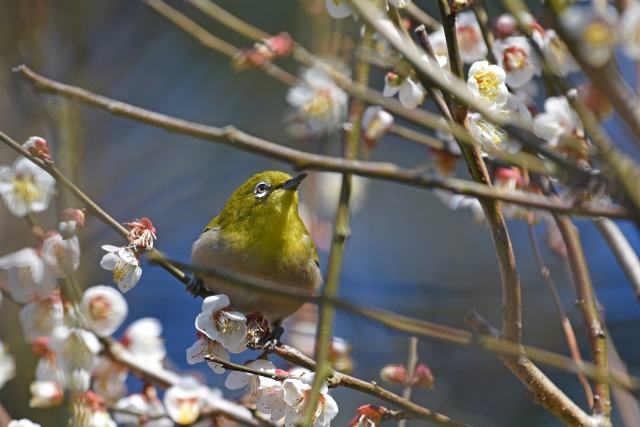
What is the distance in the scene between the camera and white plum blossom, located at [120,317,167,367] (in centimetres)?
233

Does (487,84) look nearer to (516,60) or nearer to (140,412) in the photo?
(516,60)

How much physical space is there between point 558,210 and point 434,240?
27.3 ft

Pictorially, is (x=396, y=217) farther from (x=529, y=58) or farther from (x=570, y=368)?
(x=570, y=368)

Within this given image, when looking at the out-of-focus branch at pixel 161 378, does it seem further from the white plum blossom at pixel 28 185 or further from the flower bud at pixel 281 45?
the flower bud at pixel 281 45

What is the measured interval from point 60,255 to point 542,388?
4.94 feet

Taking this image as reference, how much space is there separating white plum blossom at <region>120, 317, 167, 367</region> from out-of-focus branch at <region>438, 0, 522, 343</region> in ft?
3.85

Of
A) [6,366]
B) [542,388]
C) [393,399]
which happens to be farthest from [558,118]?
[6,366]

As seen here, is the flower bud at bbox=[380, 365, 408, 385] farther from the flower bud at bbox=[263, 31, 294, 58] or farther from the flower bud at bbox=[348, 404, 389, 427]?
the flower bud at bbox=[263, 31, 294, 58]

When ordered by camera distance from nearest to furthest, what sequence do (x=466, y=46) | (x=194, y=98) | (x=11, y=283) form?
(x=11, y=283) → (x=466, y=46) → (x=194, y=98)

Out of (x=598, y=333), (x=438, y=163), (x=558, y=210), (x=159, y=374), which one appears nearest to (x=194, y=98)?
(x=438, y=163)

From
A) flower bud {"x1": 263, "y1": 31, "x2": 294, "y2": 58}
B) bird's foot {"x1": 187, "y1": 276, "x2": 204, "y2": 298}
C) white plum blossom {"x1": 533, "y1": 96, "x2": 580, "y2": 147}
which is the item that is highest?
flower bud {"x1": 263, "y1": 31, "x2": 294, "y2": 58}

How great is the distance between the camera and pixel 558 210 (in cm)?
117

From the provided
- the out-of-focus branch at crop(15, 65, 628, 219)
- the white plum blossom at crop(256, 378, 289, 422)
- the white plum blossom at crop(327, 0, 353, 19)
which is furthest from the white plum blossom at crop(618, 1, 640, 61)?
the white plum blossom at crop(256, 378, 289, 422)

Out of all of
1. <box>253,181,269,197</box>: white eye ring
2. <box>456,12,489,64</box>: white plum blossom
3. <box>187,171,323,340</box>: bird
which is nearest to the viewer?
<box>456,12,489,64</box>: white plum blossom
